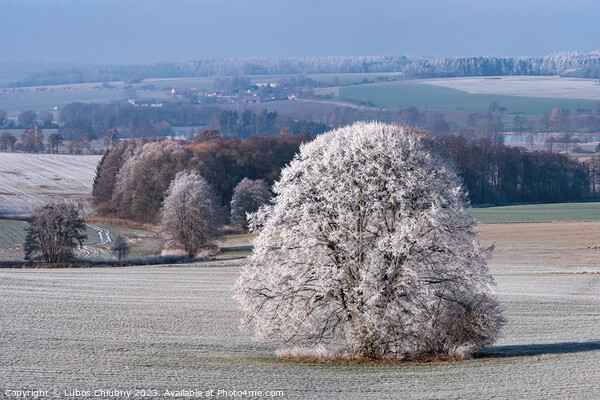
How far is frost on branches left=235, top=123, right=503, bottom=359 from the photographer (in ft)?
72.1

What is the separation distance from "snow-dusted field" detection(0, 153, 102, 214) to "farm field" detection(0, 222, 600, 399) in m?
61.8

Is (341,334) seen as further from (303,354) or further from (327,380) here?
(327,380)

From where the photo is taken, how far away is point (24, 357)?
2086 centimetres

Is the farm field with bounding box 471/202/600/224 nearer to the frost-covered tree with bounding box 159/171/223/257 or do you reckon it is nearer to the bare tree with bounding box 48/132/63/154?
the frost-covered tree with bounding box 159/171/223/257

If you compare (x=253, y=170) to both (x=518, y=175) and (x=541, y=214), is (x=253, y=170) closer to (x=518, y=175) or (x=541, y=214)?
(x=541, y=214)

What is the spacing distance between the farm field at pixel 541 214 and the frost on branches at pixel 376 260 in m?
49.4

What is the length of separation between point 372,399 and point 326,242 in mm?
6545

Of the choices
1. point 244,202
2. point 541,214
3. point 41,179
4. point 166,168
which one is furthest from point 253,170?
point 541,214

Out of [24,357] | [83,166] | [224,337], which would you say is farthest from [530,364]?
[83,166]

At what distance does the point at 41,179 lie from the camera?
118188 millimetres

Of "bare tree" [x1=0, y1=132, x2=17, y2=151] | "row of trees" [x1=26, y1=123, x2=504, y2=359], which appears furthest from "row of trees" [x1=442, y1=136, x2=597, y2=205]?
"bare tree" [x1=0, y1=132, x2=17, y2=151]

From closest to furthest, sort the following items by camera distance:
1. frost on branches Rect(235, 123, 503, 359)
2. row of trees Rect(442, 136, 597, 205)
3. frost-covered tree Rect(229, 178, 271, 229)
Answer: frost on branches Rect(235, 123, 503, 359), frost-covered tree Rect(229, 178, 271, 229), row of trees Rect(442, 136, 597, 205)

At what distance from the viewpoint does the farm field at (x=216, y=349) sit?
18188 mm

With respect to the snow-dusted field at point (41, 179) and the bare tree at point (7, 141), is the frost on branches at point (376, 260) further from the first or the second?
the bare tree at point (7, 141)
